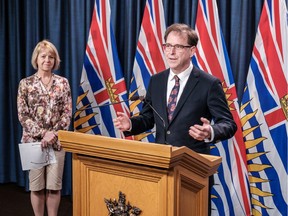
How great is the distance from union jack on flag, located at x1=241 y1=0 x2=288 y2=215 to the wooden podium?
1.75 m

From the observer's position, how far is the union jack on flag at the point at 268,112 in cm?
347

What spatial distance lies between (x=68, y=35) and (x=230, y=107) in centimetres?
200

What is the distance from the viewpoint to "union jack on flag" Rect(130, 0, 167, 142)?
3936mm

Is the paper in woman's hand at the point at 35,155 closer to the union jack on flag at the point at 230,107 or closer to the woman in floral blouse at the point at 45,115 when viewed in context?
the woman in floral blouse at the point at 45,115

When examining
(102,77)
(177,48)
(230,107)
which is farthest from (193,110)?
(102,77)

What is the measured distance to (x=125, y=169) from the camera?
5.67ft

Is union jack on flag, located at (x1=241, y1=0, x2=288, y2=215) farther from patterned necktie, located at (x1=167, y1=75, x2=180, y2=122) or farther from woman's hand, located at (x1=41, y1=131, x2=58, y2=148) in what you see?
woman's hand, located at (x1=41, y1=131, x2=58, y2=148)

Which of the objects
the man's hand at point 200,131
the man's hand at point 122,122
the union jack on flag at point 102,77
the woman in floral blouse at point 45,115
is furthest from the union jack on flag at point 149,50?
the man's hand at point 200,131

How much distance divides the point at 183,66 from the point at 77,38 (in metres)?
2.47

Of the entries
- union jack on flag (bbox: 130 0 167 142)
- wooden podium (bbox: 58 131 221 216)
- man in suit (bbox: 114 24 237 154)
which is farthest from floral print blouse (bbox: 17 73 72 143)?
wooden podium (bbox: 58 131 221 216)

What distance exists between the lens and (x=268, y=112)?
11.7 ft

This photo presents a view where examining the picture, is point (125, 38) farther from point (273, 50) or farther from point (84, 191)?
point (84, 191)

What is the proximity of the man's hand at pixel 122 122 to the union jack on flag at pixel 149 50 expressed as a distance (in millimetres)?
1781

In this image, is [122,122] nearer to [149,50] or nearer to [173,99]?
[173,99]
